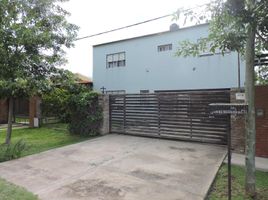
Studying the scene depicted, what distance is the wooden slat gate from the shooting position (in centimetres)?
938

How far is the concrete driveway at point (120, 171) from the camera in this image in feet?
17.4

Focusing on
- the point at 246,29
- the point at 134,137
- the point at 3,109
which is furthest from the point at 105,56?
the point at 246,29

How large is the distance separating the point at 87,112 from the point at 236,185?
297 inches

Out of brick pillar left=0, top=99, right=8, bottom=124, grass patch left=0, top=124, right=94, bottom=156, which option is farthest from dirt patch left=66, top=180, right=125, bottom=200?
brick pillar left=0, top=99, right=8, bottom=124

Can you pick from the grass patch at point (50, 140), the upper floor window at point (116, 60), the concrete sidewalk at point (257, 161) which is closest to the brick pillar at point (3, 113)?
the grass patch at point (50, 140)

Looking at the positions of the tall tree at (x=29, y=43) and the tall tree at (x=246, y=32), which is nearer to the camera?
the tall tree at (x=246, y=32)

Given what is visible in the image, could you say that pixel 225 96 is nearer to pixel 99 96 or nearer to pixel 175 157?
pixel 175 157

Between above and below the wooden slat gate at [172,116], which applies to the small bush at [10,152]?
below

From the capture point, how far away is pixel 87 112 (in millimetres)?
11852

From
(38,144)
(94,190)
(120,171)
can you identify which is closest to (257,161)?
(120,171)

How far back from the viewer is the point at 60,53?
421 inches

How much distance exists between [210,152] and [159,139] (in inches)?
101

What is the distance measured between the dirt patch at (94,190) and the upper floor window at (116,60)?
50.7ft

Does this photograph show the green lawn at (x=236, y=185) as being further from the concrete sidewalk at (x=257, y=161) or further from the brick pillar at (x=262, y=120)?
the brick pillar at (x=262, y=120)
